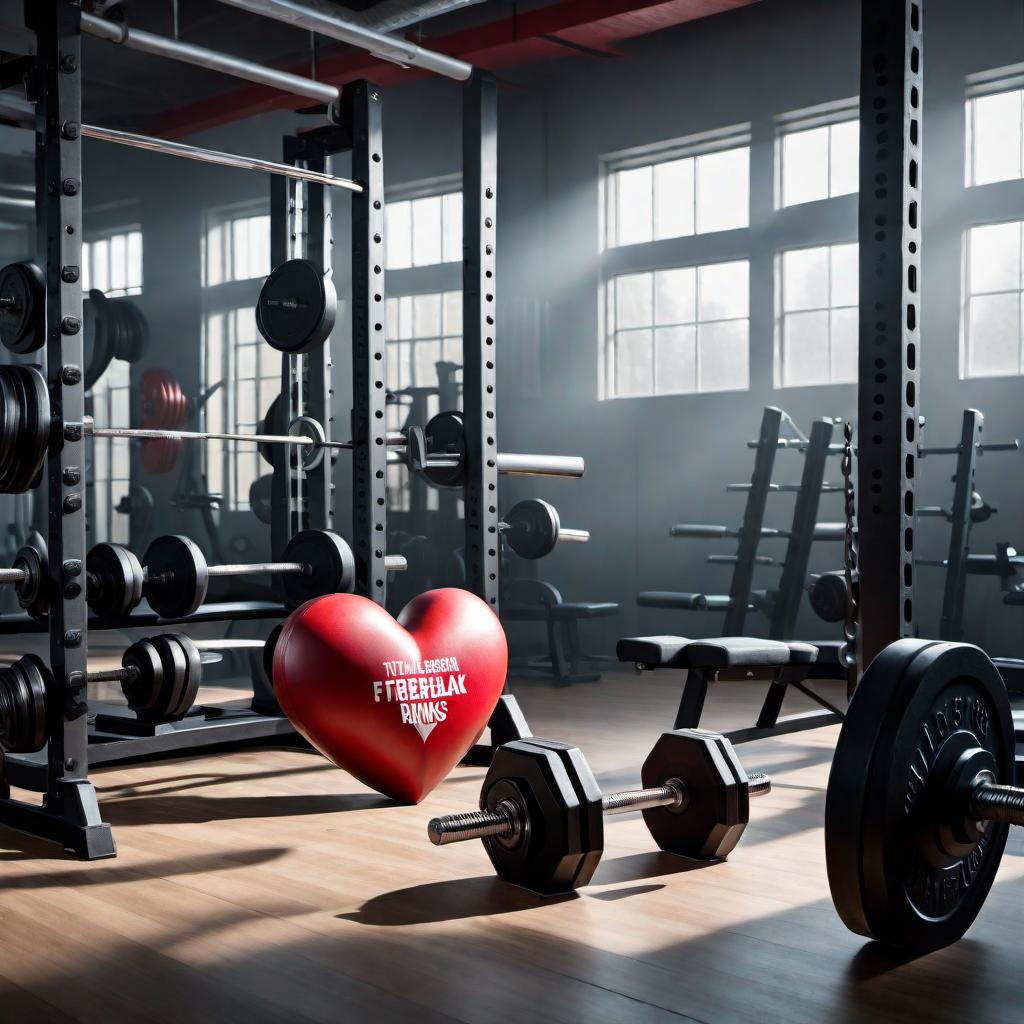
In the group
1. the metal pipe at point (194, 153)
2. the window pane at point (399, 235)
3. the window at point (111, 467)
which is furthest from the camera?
the window pane at point (399, 235)

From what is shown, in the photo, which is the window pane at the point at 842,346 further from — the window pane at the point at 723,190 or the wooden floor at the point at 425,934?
the wooden floor at the point at 425,934

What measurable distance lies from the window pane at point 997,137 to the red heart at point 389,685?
3964 millimetres

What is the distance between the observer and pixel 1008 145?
563cm

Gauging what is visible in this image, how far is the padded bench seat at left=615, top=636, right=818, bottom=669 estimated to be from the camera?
3.29 metres

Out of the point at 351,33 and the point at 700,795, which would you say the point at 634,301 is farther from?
the point at 700,795

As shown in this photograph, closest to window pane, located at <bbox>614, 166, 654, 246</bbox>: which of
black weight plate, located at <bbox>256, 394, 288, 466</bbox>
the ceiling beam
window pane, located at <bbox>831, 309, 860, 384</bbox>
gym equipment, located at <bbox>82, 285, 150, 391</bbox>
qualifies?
the ceiling beam

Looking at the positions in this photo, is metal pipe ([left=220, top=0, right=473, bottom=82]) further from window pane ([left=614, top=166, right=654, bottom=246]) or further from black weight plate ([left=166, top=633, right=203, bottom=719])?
window pane ([left=614, top=166, right=654, bottom=246])

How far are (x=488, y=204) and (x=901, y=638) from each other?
6.40ft

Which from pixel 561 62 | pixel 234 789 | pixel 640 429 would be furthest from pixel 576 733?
pixel 561 62

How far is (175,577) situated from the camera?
10.6 feet

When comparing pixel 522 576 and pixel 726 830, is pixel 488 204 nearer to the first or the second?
pixel 726 830

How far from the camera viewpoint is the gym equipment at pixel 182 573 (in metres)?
3.05

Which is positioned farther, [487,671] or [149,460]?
[149,460]

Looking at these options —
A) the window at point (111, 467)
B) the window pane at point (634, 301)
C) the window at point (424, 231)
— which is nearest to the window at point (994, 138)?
the window pane at point (634, 301)
